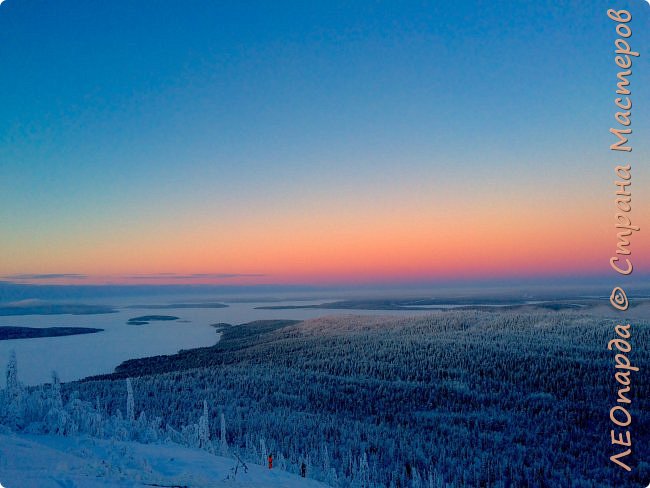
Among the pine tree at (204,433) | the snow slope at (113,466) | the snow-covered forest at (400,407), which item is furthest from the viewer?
the pine tree at (204,433)

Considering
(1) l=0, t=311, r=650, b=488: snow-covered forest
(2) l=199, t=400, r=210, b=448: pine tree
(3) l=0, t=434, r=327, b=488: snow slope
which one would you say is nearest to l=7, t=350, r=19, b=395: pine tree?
(1) l=0, t=311, r=650, b=488: snow-covered forest

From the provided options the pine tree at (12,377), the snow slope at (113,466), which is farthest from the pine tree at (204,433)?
the pine tree at (12,377)

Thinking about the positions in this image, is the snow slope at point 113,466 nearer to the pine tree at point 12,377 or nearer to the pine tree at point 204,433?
the pine tree at point 204,433

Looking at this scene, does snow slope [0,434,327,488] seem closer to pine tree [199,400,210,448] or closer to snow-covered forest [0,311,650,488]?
snow-covered forest [0,311,650,488]

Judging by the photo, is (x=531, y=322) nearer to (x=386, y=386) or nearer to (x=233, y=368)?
(x=386, y=386)

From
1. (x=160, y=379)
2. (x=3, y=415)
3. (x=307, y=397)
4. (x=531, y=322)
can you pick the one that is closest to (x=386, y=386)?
(x=307, y=397)

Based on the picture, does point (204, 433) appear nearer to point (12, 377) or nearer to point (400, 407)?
point (12, 377)
